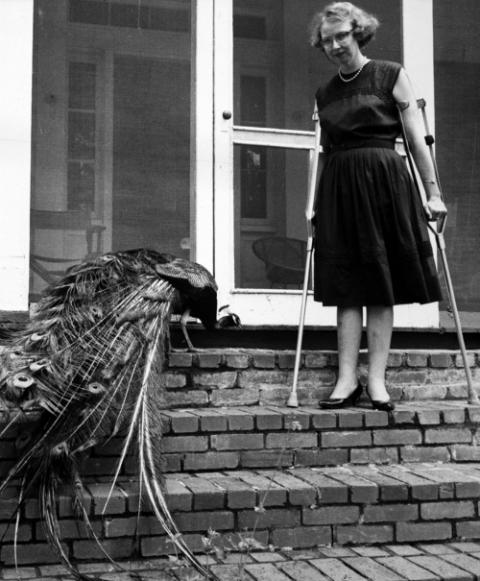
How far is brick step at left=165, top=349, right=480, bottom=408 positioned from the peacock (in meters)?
0.35

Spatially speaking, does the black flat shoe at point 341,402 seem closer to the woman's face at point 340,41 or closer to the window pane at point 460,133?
the woman's face at point 340,41

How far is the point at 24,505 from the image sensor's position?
3352 millimetres

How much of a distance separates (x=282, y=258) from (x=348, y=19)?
169cm

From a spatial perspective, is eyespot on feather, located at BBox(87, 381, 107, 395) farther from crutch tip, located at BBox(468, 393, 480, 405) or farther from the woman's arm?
crutch tip, located at BBox(468, 393, 480, 405)

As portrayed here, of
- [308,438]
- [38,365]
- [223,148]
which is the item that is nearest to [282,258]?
[223,148]

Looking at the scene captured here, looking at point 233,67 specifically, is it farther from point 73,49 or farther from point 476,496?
point 476,496

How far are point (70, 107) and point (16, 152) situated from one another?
0.43m

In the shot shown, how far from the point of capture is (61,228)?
211 inches

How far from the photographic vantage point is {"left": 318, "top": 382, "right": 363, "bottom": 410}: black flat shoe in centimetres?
437

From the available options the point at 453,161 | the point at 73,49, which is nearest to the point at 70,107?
the point at 73,49

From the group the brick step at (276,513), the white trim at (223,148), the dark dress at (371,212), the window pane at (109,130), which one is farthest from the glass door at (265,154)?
the brick step at (276,513)

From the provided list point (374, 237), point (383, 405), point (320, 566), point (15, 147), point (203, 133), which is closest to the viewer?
point (320, 566)

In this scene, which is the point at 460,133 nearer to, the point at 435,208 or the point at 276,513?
the point at 435,208

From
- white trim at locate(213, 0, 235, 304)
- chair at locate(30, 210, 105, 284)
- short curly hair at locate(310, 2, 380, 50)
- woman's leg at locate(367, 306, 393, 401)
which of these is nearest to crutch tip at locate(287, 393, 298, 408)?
woman's leg at locate(367, 306, 393, 401)
